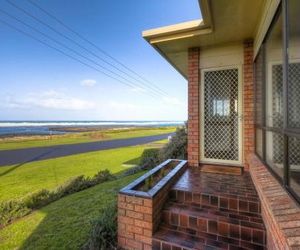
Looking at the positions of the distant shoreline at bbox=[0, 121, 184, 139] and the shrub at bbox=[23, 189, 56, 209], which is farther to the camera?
the distant shoreline at bbox=[0, 121, 184, 139]

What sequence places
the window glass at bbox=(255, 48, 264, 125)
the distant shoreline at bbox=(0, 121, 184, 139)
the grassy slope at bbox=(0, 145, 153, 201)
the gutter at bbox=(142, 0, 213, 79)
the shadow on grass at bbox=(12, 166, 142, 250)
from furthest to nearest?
the distant shoreline at bbox=(0, 121, 184, 139) → the grassy slope at bbox=(0, 145, 153, 201) → the gutter at bbox=(142, 0, 213, 79) → the window glass at bbox=(255, 48, 264, 125) → the shadow on grass at bbox=(12, 166, 142, 250)

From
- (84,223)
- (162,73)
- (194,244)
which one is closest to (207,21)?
(194,244)

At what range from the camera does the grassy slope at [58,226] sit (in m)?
3.16

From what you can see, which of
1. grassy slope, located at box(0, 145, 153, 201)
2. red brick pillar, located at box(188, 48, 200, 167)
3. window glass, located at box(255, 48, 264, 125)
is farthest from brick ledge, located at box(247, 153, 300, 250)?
grassy slope, located at box(0, 145, 153, 201)

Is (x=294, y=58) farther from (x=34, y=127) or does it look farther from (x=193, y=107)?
(x=34, y=127)

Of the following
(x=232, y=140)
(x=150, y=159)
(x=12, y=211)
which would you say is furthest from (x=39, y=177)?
(x=232, y=140)

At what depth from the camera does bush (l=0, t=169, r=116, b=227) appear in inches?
172

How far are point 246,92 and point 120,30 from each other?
15.1 meters

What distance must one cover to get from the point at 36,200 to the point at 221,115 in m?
4.96

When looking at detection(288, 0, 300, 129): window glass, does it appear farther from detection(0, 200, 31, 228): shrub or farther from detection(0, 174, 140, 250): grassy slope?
detection(0, 200, 31, 228): shrub

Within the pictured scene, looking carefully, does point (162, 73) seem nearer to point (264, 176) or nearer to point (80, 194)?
point (80, 194)

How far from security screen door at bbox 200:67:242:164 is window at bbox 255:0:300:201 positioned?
4.80 ft

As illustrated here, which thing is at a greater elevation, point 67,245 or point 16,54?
point 16,54

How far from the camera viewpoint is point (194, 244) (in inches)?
103
